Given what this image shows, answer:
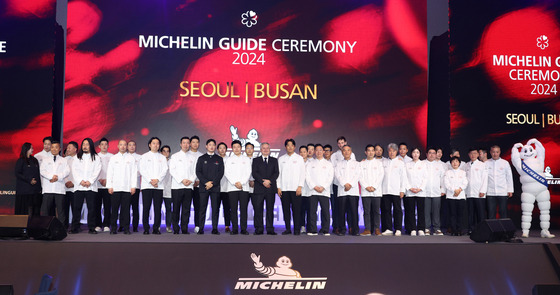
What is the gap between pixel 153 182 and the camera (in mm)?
6559

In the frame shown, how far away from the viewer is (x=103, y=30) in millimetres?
8227

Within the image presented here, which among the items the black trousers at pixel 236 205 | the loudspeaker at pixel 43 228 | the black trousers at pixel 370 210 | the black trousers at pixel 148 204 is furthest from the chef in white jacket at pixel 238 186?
the loudspeaker at pixel 43 228

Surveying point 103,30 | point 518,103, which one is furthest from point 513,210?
point 103,30

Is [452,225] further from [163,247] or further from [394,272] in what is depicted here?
[163,247]

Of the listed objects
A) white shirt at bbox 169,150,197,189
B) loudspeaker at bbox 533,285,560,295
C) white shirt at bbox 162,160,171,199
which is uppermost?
white shirt at bbox 169,150,197,189

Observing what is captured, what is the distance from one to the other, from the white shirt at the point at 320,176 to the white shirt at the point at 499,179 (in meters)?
2.40

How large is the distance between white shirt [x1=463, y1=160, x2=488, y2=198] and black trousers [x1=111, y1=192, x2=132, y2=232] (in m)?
4.80

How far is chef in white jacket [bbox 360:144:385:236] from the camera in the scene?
22.6 feet

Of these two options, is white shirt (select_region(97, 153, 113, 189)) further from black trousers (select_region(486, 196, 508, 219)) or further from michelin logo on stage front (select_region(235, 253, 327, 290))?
black trousers (select_region(486, 196, 508, 219))

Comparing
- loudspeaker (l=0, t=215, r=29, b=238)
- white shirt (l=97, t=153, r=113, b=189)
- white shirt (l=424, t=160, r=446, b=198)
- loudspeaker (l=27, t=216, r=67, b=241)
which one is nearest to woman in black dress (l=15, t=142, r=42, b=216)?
white shirt (l=97, t=153, r=113, b=189)

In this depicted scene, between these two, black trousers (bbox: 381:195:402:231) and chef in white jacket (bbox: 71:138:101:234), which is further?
black trousers (bbox: 381:195:402:231)

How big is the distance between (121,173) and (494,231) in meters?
4.70

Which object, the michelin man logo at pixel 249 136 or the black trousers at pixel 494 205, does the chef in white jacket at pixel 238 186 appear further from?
the black trousers at pixel 494 205

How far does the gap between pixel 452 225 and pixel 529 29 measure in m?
3.87
